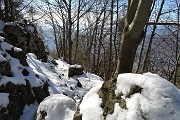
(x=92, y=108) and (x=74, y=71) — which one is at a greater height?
(x=92, y=108)

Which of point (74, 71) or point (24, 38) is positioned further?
point (74, 71)

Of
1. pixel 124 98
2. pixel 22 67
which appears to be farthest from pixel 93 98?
pixel 22 67

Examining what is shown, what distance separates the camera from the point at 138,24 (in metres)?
4.64

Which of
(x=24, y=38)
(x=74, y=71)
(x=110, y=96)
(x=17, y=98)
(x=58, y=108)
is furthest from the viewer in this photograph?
(x=74, y=71)

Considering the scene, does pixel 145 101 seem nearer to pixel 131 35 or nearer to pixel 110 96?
pixel 110 96

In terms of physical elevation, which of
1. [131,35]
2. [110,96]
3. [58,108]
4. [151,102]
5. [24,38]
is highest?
[131,35]

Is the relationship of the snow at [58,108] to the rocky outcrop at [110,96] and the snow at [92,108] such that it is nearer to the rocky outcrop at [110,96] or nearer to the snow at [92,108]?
the snow at [92,108]

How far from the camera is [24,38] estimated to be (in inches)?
568

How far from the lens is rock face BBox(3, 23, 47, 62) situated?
13816 mm

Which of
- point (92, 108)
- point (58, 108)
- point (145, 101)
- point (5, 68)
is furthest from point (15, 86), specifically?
point (145, 101)

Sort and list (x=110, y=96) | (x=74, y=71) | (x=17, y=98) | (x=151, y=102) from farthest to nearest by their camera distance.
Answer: (x=74, y=71)
(x=17, y=98)
(x=110, y=96)
(x=151, y=102)

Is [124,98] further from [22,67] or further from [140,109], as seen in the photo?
[22,67]

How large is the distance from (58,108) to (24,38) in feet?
30.5

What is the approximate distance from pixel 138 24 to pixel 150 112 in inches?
59.3
